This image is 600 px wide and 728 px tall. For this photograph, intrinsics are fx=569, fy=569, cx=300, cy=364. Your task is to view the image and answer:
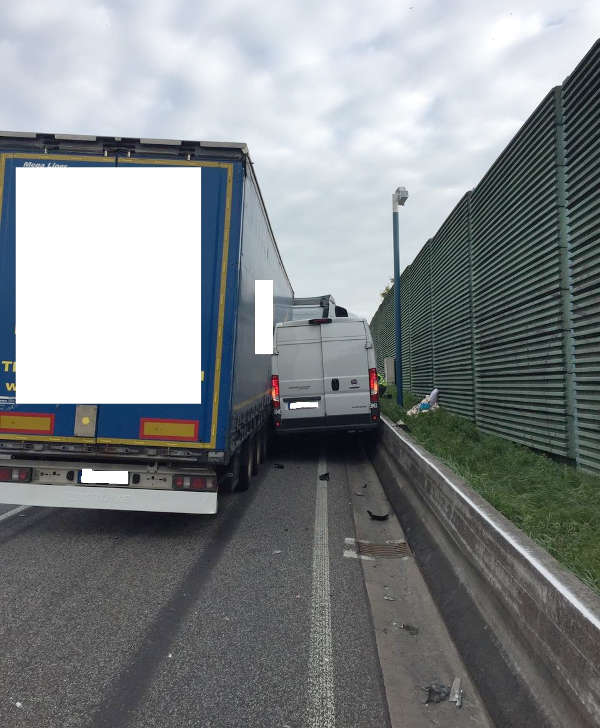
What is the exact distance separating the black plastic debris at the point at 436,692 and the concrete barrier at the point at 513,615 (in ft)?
0.59

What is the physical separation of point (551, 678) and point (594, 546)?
1.52 m

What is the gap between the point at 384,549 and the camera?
221 inches

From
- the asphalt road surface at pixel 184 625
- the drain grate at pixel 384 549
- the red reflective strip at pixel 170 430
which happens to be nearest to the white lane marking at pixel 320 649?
the asphalt road surface at pixel 184 625

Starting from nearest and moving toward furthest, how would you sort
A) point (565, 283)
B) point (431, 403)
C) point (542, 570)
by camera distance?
1. point (542, 570)
2. point (565, 283)
3. point (431, 403)

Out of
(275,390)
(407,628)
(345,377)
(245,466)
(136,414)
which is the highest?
(345,377)

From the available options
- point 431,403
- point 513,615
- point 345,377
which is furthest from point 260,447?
point 513,615

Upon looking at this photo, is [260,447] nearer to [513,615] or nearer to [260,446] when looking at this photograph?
[260,446]

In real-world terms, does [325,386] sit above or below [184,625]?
above

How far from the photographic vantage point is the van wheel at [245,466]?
7.88 meters

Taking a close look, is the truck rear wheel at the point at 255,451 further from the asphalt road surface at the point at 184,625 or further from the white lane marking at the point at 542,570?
the white lane marking at the point at 542,570

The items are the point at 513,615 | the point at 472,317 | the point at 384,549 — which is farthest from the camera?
the point at 472,317

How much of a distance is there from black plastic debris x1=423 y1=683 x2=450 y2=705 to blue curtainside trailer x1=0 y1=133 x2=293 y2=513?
3005 millimetres

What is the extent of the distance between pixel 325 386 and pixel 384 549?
18.5 ft

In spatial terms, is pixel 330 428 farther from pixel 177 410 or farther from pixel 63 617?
→ pixel 63 617
